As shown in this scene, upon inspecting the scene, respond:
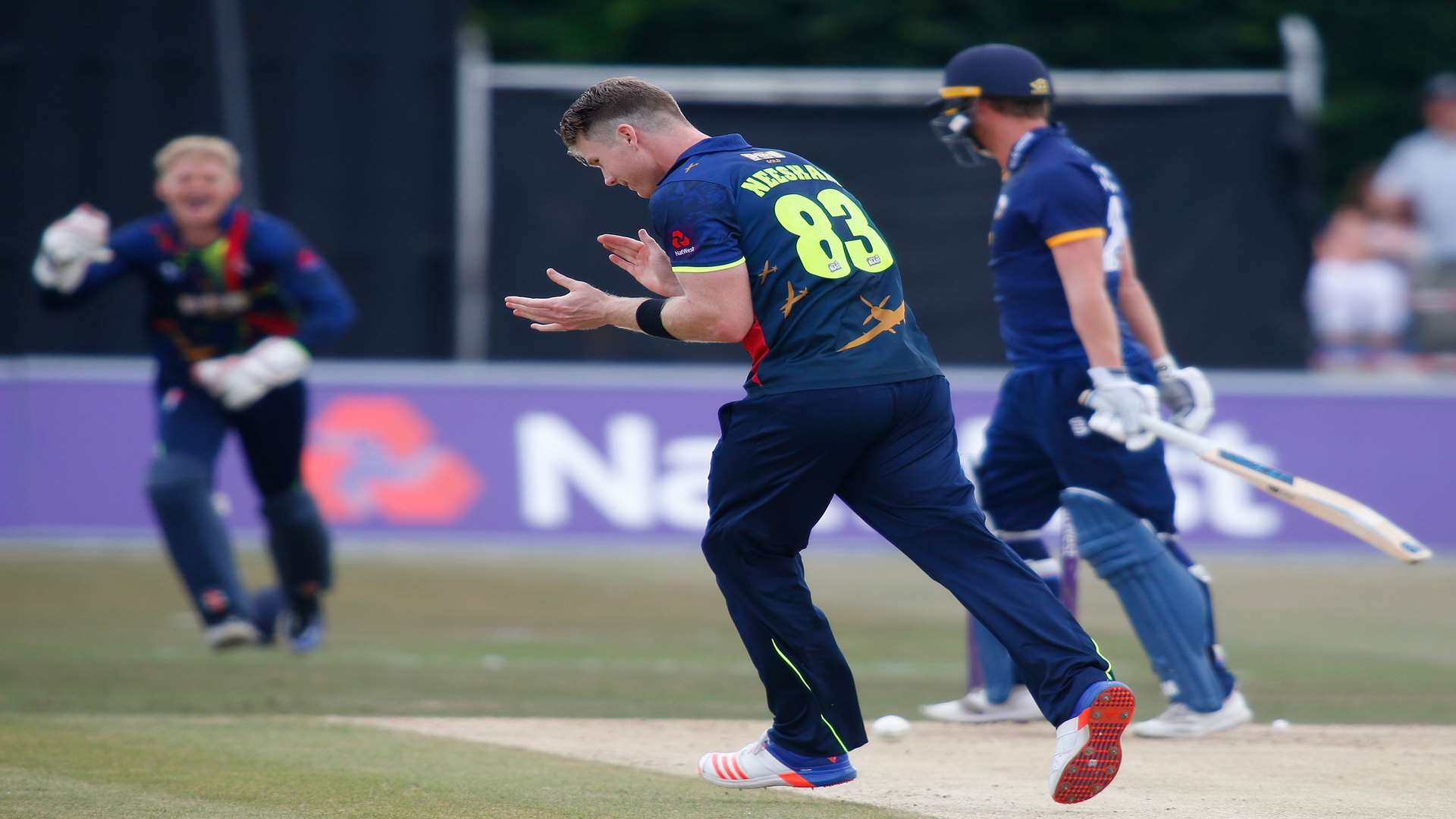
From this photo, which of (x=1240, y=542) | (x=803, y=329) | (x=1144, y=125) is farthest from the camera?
(x=1144, y=125)

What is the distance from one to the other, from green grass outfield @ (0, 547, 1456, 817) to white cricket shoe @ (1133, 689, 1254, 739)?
1.94 feet

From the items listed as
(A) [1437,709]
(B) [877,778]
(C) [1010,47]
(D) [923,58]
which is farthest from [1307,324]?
(B) [877,778]

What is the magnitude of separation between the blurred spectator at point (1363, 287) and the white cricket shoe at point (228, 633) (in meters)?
9.27

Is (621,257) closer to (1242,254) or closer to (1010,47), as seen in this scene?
(1010,47)

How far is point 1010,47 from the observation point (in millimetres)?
6836

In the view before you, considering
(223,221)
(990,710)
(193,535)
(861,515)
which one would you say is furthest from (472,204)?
(861,515)

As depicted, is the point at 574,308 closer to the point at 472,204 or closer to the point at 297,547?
the point at 297,547

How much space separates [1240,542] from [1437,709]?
20.1 ft

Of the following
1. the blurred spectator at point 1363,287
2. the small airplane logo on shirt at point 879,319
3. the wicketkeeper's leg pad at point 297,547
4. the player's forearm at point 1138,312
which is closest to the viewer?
the small airplane logo on shirt at point 879,319

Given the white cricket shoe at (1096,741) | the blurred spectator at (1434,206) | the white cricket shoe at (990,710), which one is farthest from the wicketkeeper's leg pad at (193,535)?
the blurred spectator at (1434,206)

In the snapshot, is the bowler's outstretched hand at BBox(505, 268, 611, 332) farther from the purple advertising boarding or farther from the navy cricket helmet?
the purple advertising boarding

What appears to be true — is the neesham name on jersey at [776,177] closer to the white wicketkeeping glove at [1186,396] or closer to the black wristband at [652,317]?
the black wristband at [652,317]

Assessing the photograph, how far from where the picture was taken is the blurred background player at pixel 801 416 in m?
5.18

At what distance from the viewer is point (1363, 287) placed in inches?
608
